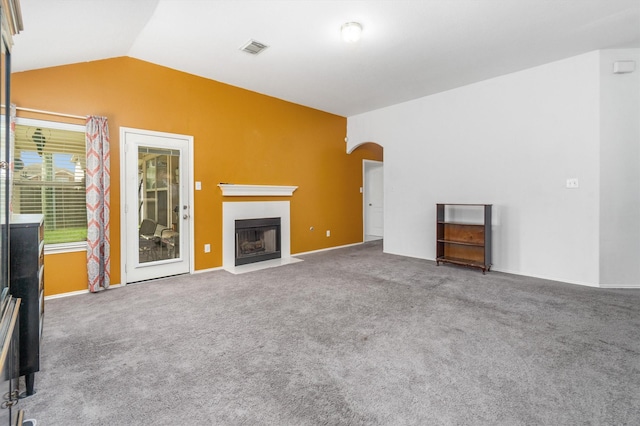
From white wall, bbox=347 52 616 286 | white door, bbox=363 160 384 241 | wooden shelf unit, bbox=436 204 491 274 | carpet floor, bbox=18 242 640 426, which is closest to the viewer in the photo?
carpet floor, bbox=18 242 640 426

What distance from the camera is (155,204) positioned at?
4.21 metres

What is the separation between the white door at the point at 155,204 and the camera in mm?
3961

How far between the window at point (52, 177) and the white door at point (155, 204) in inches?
17.8

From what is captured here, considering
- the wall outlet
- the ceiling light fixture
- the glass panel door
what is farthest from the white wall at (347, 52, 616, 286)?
the glass panel door

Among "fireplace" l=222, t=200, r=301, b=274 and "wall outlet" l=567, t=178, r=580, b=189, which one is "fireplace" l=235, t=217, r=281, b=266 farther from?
"wall outlet" l=567, t=178, r=580, b=189

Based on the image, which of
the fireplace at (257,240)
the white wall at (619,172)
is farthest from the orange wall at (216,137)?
the white wall at (619,172)

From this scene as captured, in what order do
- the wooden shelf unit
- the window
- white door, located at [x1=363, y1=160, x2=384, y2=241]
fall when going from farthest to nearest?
1. white door, located at [x1=363, y1=160, x2=384, y2=241]
2. the wooden shelf unit
3. the window

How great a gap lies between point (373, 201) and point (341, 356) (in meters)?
6.08

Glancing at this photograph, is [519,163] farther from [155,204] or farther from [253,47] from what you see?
[155,204]

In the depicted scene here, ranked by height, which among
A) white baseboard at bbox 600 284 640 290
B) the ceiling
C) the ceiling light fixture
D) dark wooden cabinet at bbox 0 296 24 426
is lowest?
white baseboard at bbox 600 284 640 290

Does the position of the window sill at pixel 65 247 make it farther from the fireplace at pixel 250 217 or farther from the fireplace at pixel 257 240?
the fireplace at pixel 257 240

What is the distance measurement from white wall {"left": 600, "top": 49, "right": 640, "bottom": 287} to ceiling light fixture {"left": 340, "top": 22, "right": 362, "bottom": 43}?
3.14 meters

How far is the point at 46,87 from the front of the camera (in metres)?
3.36

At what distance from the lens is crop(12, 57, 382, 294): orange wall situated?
3.55 metres
